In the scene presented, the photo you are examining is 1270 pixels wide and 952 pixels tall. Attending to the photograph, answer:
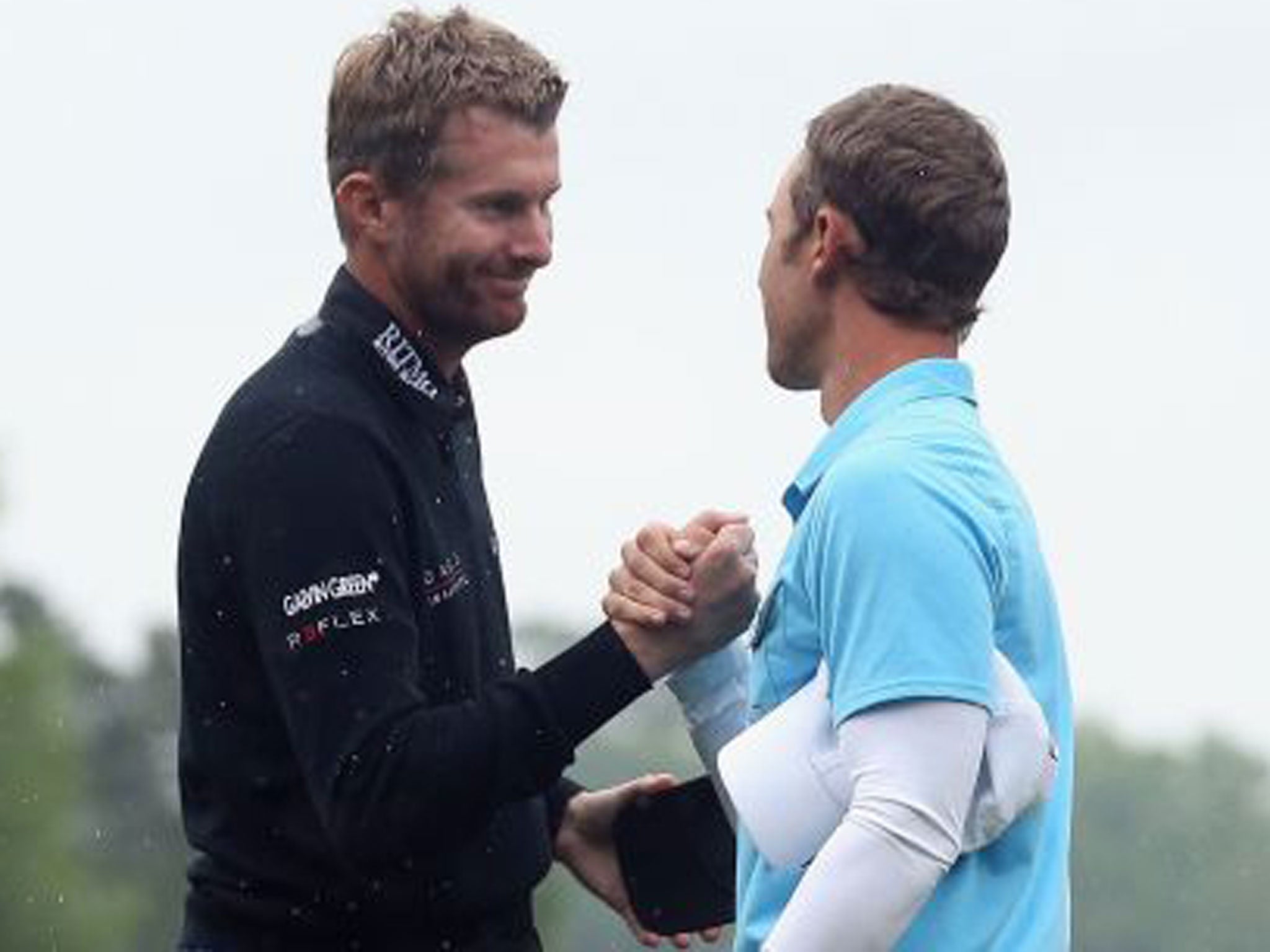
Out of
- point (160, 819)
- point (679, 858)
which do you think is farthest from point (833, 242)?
point (160, 819)

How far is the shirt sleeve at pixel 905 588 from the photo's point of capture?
20.8 feet

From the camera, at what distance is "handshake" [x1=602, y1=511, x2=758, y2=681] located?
706 cm

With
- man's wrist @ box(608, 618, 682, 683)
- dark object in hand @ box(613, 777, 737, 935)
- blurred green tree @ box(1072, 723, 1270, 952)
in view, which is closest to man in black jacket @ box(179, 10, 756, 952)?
man's wrist @ box(608, 618, 682, 683)

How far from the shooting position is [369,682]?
7012 millimetres

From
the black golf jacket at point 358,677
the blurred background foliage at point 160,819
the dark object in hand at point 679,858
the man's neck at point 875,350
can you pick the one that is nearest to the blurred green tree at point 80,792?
the blurred background foliage at point 160,819

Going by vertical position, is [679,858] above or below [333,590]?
below

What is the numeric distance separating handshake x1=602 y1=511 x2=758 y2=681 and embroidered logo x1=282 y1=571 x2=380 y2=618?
341mm

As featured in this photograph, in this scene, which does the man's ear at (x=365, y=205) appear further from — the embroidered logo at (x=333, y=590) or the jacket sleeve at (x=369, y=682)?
the embroidered logo at (x=333, y=590)

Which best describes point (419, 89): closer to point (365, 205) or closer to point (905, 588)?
point (365, 205)

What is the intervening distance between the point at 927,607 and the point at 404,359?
1281mm

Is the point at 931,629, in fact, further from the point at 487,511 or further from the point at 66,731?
the point at 66,731

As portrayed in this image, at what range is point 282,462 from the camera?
7.11 meters

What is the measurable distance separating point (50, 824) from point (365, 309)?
6723 cm

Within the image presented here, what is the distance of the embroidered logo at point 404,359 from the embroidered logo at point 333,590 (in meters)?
0.42
